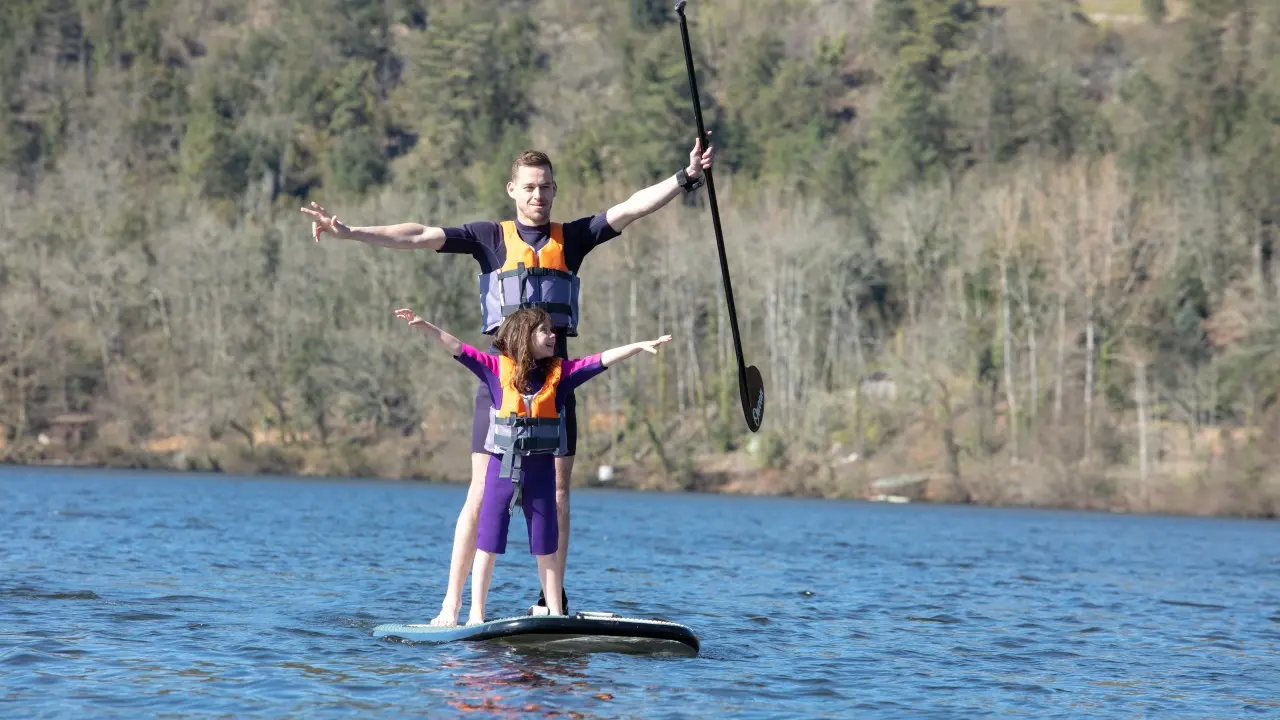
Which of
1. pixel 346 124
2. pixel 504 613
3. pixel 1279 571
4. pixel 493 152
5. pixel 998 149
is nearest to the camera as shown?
pixel 504 613

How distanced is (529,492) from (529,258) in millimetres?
1504

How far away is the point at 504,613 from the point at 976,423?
54482 mm

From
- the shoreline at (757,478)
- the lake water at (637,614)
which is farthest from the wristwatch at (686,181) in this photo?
the shoreline at (757,478)

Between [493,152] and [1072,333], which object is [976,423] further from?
[493,152]

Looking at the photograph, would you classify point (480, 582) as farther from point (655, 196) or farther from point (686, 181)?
point (686, 181)

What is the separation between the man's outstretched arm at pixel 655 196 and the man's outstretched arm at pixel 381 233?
3.79ft

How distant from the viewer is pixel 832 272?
78375 millimetres

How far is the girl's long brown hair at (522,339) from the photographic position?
11.3m

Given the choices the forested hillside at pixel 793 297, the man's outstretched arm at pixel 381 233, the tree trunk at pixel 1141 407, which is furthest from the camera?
the forested hillside at pixel 793 297

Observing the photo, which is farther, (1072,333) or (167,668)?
(1072,333)

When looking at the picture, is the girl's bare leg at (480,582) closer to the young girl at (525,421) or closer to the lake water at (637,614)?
the young girl at (525,421)

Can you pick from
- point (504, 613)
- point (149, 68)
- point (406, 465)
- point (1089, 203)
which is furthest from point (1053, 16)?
point (504, 613)

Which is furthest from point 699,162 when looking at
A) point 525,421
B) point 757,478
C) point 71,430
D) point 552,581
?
point 71,430

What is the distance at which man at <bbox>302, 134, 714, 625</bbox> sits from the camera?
11.6 m
